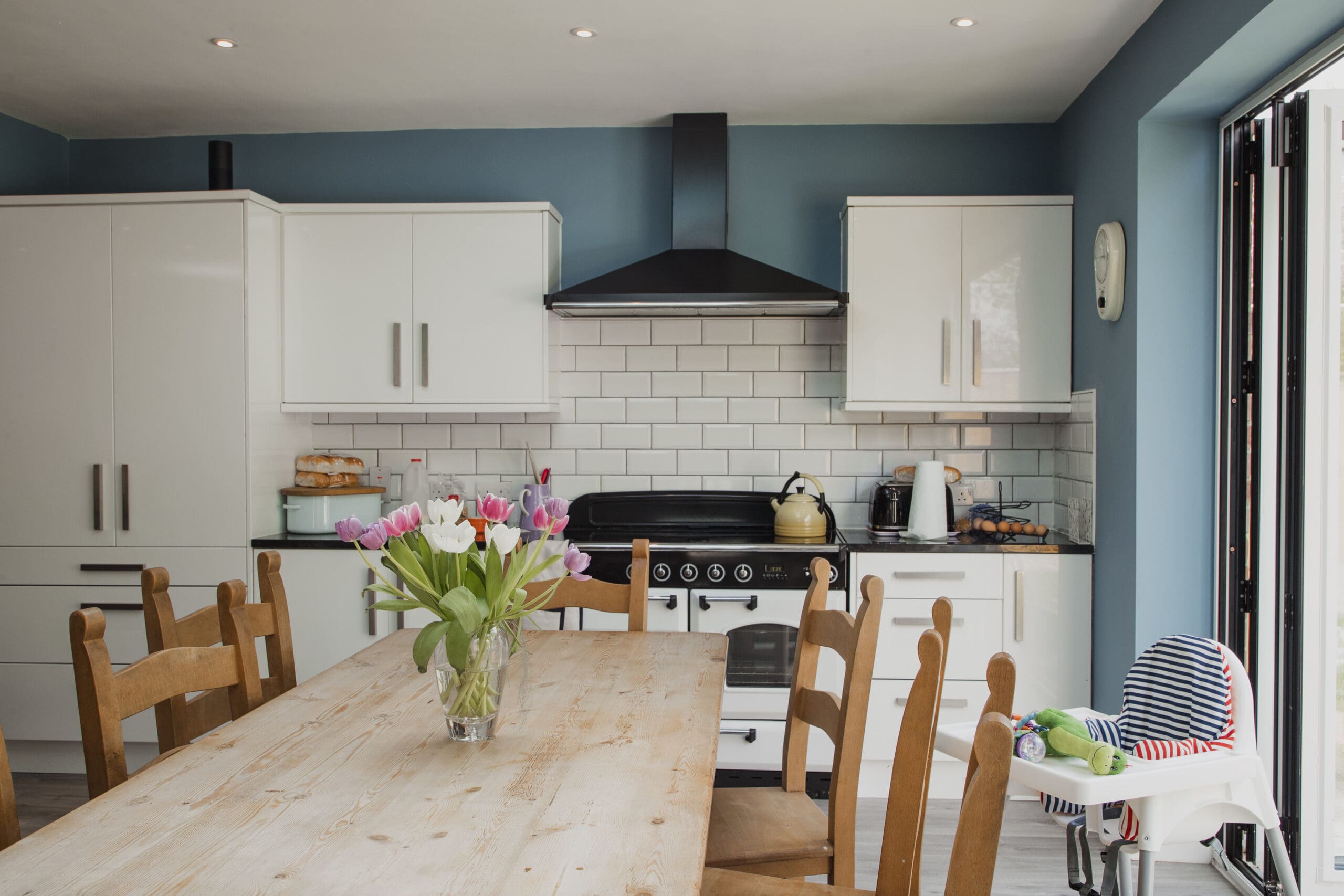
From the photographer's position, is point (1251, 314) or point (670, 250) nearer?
point (1251, 314)

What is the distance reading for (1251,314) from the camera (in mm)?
2715

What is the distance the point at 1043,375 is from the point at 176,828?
3213mm

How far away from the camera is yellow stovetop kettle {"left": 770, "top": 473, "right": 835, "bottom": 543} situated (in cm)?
353

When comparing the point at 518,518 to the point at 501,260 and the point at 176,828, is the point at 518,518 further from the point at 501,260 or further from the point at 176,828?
the point at 176,828

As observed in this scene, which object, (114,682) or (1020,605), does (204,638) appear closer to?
(114,682)

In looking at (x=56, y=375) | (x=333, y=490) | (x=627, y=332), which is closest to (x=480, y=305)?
(x=627, y=332)

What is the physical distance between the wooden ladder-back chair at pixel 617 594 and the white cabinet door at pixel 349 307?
1523 mm

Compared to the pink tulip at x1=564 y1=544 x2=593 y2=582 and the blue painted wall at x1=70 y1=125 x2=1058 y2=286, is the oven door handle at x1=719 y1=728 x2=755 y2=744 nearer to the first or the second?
the blue painted wall at x1=70 y1=125 x2=1058 y2=286

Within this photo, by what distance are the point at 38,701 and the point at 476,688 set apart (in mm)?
2955

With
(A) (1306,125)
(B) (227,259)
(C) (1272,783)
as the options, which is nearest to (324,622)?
(B) (227,259)

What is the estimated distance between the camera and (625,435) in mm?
3984

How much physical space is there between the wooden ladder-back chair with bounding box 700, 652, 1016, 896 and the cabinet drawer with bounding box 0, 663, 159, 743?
10.4 feet

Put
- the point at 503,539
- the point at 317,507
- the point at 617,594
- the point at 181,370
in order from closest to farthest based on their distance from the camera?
1. the point at 503,539
2. the point at 617,594
3. the point at 181,370
4. the point at 317,507

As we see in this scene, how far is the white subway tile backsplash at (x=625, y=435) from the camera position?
398cm
